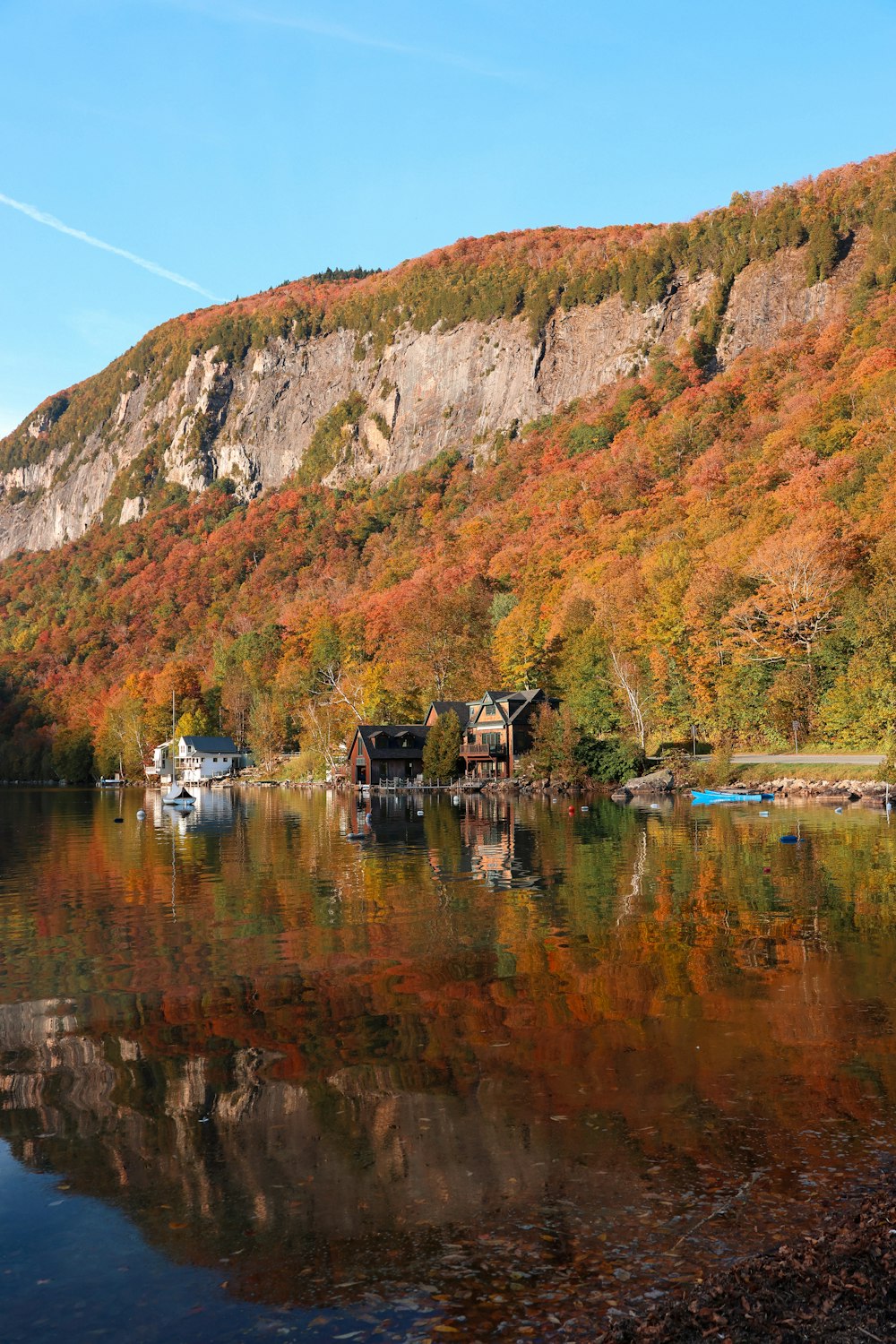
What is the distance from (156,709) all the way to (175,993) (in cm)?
14596

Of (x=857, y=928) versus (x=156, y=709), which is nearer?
(x=857, y=928)

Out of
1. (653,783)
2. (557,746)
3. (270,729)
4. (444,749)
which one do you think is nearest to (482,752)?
(444,749)

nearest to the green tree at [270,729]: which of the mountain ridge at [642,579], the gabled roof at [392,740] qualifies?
the mountain ridge at [642,579]

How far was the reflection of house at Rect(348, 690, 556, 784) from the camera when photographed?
Answer: 9275 centimetres

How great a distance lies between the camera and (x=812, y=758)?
70625mm

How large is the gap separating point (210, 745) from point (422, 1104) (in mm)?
133693

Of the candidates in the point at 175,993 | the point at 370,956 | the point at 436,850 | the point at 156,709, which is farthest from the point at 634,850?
the point at 156,709

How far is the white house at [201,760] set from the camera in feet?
449

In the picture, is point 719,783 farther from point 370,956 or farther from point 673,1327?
point 673,1327

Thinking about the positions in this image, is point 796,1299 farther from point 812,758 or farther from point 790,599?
point 790,599

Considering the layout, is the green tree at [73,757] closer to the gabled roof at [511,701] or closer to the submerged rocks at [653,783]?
the gabled roof at [511,701]

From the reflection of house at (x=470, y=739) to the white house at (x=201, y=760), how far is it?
40.1 meters

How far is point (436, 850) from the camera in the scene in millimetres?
40562

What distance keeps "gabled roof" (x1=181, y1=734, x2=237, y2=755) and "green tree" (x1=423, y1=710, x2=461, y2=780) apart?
5352cm
